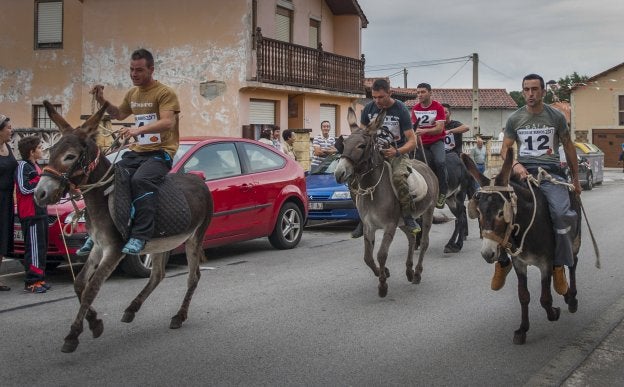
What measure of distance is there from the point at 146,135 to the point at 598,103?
58414 millimetres

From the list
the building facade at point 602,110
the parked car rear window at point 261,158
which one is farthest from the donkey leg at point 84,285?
the building facade at point 602,110

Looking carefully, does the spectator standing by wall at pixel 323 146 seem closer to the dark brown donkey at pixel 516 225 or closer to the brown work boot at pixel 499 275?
the brown work boot at pixel 499 275

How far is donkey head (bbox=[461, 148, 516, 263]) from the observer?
5566 millimetres

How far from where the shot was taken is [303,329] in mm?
6602

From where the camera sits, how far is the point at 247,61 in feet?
81.0

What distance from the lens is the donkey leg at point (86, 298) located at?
565 centimetres

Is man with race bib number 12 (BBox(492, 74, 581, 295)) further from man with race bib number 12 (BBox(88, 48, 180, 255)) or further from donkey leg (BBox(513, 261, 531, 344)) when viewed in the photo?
man with race bib number 12 (BBox(88, 48, 180, 255))

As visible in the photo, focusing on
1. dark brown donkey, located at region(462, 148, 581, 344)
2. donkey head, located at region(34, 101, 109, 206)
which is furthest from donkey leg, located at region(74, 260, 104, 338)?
dark brown donkey, located at region(462, 148, 581, 344)

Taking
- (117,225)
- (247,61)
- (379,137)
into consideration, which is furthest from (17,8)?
(117,225)

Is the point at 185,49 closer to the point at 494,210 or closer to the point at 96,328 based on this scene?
the point at 96,328

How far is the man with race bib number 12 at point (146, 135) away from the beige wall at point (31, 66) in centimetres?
2187

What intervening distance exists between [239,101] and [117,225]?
62.8 feet

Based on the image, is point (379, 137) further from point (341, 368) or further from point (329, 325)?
point (341, 368)

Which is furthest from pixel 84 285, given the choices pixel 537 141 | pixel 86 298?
pixel 537 141
